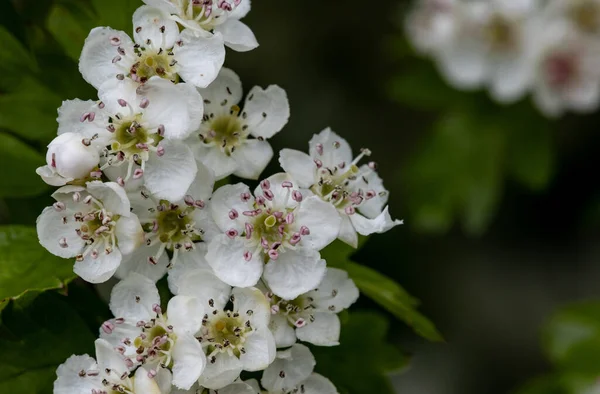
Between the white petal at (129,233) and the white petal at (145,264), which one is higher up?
the white petal at (129,233)

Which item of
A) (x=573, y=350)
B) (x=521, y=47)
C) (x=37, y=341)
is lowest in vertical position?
(x=573, y=350)

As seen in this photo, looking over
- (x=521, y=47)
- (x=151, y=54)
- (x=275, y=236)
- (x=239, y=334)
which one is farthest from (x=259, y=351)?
(x=521, y=47)

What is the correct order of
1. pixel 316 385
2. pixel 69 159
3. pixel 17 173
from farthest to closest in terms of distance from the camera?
pixel 17 173 → pixel 316 385 → pixel 69 159

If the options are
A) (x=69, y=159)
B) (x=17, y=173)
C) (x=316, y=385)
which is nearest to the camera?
(x=69, y=159)

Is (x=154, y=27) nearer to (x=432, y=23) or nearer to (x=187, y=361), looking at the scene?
(x=187, y=361)

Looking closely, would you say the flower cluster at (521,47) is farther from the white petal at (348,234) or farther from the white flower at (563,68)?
the white petal at (348,234)

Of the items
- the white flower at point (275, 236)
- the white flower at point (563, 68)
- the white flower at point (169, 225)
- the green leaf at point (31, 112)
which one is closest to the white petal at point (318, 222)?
the white flower at point (275, 236)

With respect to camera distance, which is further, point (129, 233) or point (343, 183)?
point (343, 183)
